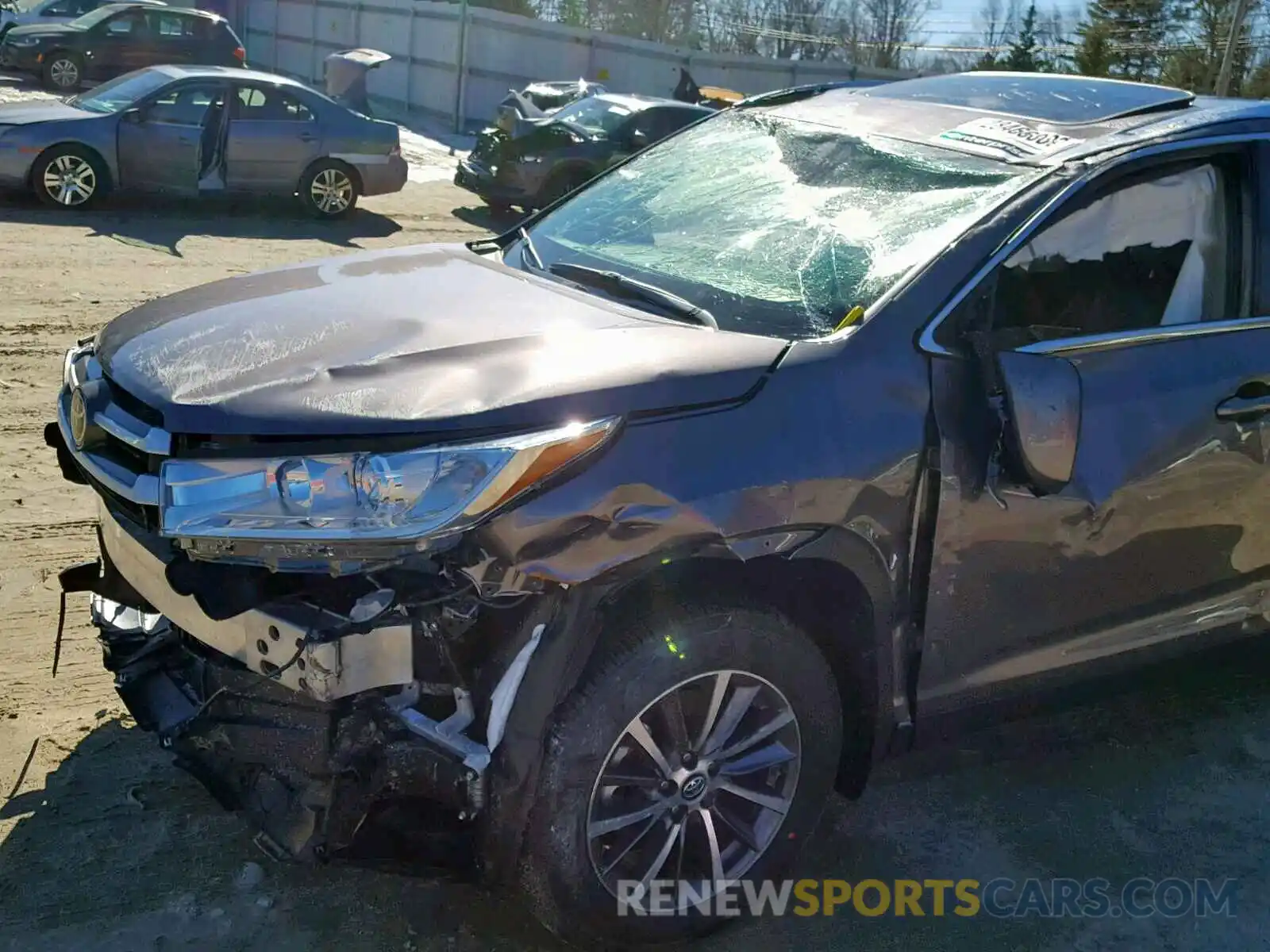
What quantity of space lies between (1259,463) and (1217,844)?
1117mm

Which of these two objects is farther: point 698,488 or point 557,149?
point 557,149

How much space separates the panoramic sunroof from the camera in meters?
3.67

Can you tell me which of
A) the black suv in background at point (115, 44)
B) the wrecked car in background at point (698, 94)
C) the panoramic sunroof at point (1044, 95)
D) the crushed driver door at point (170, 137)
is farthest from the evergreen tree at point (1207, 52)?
the panoramic sunroof at point (1044, 95)

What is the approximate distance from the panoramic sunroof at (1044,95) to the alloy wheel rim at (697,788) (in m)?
1.96

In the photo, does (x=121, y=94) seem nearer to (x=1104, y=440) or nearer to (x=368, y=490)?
(x=368, y=490)

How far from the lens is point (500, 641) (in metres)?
2.63

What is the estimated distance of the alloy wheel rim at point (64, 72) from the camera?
829 inches

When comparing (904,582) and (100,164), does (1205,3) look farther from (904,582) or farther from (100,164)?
(904,582)

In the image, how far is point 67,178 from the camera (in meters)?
11.5

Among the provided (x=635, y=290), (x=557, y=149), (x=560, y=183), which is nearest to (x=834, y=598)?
(x=635, y=290)

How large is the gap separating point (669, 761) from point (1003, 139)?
1976mm

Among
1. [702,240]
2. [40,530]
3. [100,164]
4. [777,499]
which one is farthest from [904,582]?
Result: [100,164]

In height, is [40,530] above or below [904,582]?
below

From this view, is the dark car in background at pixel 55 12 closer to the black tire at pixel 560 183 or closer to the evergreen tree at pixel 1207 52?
the black tire at pixel 560 183
